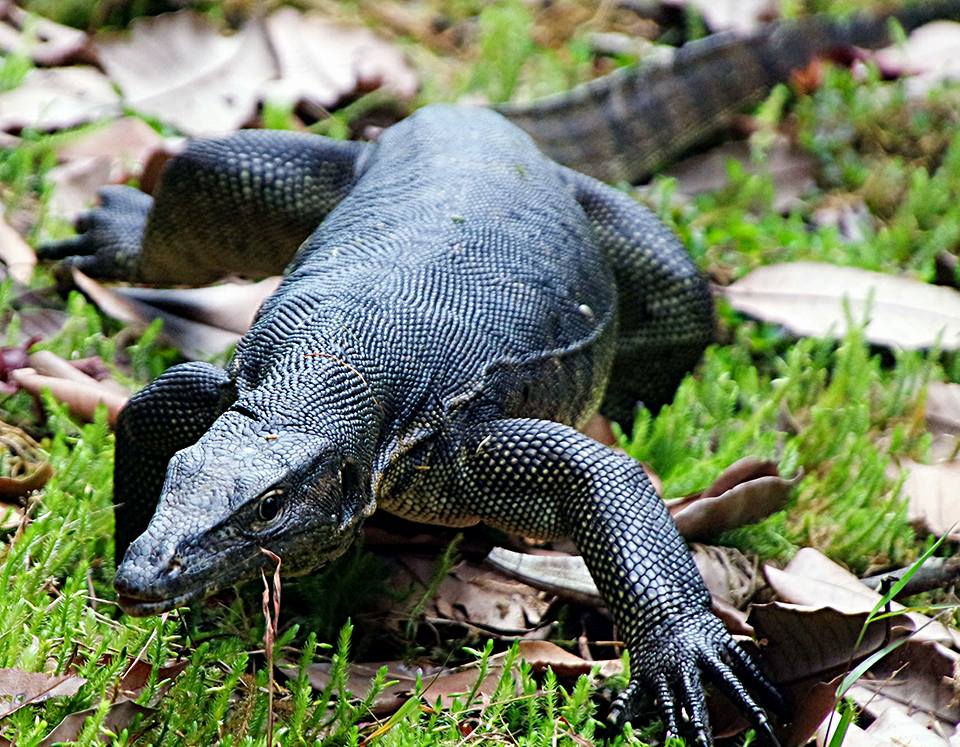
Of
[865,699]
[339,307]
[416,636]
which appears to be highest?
[339,307]

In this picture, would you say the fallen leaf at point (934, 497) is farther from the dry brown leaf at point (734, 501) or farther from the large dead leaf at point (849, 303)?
the large dead leaf at point (849, 303)

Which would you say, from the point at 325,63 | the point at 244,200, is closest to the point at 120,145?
the point at 325,63

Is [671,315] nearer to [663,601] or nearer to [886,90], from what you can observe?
[663,601]

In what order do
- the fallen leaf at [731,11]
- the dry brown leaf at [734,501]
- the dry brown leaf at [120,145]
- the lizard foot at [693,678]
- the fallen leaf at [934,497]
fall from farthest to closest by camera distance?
the fallen leaf at [731,11]
the dry brown leaf at [120,145]
the fallen leaf at [934,497]
the dry brown leaf at [734,501]
the lizard foot at [693,678]

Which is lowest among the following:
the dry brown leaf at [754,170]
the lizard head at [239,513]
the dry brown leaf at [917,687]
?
the dry brown leaf at [754,170]

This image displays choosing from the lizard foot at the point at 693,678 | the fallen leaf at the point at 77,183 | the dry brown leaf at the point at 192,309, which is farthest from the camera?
the fallen leaf at the point at 77,183

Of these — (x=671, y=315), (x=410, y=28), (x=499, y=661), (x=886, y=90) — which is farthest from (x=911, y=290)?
(x=410, y=28)

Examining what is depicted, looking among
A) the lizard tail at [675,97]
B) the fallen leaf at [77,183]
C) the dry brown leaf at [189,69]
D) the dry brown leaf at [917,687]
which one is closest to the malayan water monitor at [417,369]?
the dry brown leaf at [917,687]
